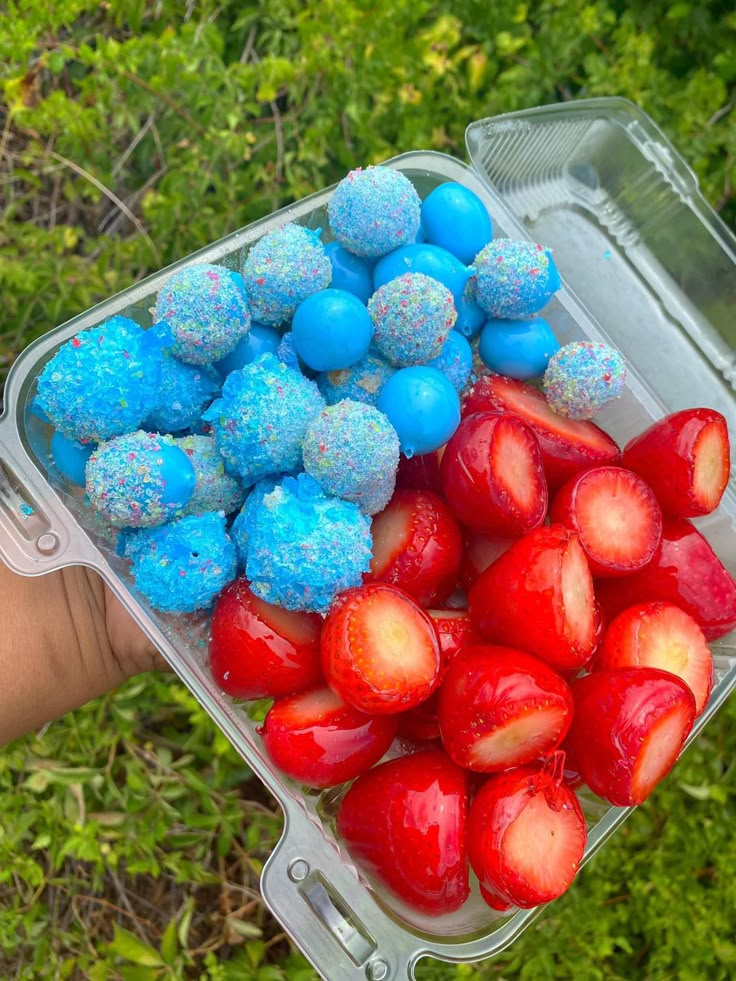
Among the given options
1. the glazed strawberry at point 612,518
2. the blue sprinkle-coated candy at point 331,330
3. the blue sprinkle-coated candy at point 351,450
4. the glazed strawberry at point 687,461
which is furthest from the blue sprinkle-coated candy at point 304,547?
the glazed strawberry at point 687,461

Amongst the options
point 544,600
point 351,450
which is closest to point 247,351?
point 351,450

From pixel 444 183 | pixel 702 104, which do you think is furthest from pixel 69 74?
pixel 702 104

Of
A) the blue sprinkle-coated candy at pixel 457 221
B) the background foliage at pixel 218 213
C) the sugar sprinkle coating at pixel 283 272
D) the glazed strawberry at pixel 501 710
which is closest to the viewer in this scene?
the glazed strawberry at pixel 501 710

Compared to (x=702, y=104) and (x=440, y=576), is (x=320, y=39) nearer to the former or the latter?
(x=702, y=104)

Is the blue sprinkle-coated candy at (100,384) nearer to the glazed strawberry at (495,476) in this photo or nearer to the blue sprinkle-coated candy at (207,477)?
the blue sprinkle-coated candy at (207,477)

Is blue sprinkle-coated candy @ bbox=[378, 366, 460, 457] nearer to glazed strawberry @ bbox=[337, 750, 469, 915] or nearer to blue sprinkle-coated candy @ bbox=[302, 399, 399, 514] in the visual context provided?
blue sprinkle-coated candy @ bbox=[302, 399, 399, 514]

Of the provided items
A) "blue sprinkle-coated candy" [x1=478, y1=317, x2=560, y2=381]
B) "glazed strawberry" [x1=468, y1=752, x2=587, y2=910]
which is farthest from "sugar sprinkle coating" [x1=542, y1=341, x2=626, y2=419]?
"glazed strawberry" [x1=468, y1=752, x2=587, y2=910]

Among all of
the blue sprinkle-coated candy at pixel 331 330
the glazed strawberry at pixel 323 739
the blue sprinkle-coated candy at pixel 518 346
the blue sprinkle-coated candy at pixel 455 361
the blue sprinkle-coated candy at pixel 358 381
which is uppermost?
the blue sprinkle-coated candy at pixel 331 330
